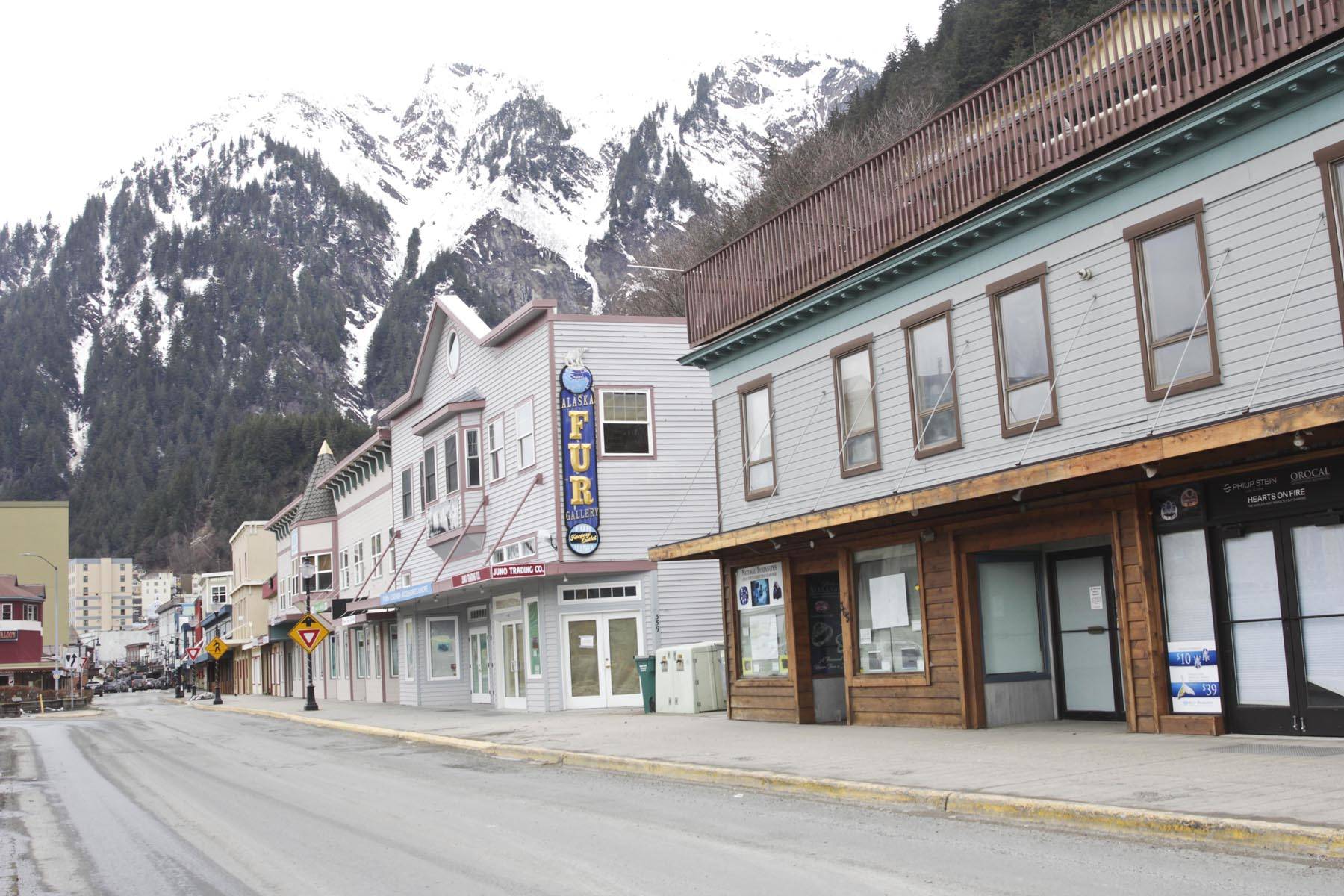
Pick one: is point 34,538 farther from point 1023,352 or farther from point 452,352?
point 1023,352

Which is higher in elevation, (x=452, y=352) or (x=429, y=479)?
(x=452, y=352)

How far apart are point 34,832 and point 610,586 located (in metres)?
17.1

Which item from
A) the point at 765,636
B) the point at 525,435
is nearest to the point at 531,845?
the point at 765,636

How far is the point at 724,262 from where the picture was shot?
22.5 metres

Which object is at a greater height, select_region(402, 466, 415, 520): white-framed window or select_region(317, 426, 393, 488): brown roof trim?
select_region(317, 426, 393, 488): brown roof trim

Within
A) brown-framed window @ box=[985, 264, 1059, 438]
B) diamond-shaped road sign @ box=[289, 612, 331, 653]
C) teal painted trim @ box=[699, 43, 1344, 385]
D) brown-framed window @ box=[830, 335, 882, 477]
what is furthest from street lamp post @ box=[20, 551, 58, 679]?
brown-framed window @ box=[985, 264, 1059, 438]

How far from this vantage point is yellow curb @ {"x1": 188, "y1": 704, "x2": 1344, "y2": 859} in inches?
323

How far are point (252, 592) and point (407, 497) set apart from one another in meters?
36.8

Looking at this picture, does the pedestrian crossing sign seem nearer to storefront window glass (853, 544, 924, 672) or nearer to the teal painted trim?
the teal painted trim

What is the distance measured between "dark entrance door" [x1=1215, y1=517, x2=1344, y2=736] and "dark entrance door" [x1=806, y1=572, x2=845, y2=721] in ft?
24.6

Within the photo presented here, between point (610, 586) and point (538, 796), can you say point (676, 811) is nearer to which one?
point (538, 796)

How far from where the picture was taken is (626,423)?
1123 inches

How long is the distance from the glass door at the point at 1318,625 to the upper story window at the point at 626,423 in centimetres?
1715

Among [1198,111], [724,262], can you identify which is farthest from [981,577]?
[724,262]
